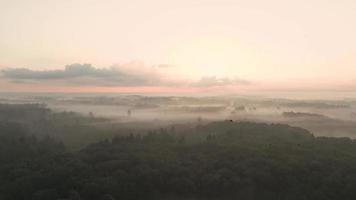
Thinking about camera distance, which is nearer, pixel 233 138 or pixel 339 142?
pixel 339 142

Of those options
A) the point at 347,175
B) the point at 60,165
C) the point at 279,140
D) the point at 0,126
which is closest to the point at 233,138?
the point at 279,140

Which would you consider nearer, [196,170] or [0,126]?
[196,170]

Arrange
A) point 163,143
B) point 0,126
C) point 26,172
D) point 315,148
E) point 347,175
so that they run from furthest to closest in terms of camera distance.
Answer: point 0,126, point 163,143, point 315,148, point 26,172, point 347,175

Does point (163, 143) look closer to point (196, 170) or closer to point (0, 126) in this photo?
point (196, 170)

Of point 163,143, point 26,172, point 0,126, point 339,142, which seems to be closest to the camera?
point 26,172

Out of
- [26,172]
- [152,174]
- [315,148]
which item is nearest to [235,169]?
[152,174]

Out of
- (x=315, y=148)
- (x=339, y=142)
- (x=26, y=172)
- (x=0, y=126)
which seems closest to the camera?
(x=26, y=172)

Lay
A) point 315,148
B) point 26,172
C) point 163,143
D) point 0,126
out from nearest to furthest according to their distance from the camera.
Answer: point 26,172 < point 315,148 < point 163,143 < point 0,126

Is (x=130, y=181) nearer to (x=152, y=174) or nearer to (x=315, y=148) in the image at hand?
(x=152, y=174)

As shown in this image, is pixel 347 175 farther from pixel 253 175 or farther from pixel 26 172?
pixel 26 172
